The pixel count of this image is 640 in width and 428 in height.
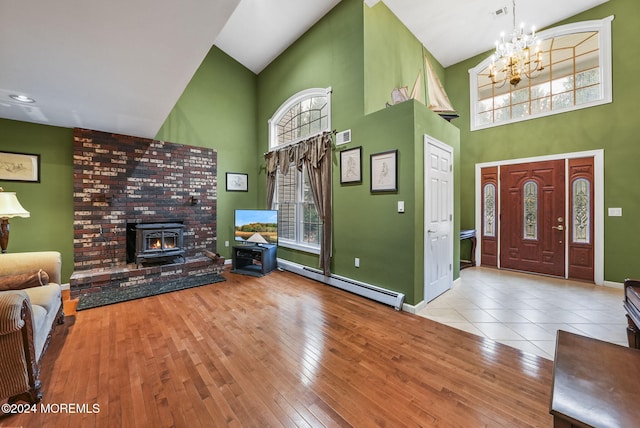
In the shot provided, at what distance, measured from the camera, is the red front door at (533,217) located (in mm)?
4215

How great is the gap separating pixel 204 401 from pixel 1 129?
15.1 ft

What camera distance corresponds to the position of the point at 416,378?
179cm

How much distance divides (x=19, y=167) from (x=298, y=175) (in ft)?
13.1

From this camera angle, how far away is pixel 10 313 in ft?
4.66

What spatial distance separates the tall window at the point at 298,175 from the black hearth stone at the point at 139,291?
155 cm

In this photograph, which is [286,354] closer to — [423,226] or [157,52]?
[423,226]

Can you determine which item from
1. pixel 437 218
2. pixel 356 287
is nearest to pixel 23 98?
pixel 356 287

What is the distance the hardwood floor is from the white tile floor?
28 centimetres

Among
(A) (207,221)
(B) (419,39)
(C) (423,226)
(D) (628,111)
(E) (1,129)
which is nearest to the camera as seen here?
(C) (423,226)

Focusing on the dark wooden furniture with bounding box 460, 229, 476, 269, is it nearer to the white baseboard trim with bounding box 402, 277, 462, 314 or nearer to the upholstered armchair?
the white baseboard trim with bounding box 402, 277, 462, 314

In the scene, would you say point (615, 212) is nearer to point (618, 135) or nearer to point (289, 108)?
point (618, 135)

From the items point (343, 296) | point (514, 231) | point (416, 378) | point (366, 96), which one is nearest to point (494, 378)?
point (416, 378)

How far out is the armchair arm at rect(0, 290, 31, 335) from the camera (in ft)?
4.59

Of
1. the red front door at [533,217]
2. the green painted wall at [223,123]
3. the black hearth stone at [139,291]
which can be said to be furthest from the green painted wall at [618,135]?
the black hearth stone at [139,291]
